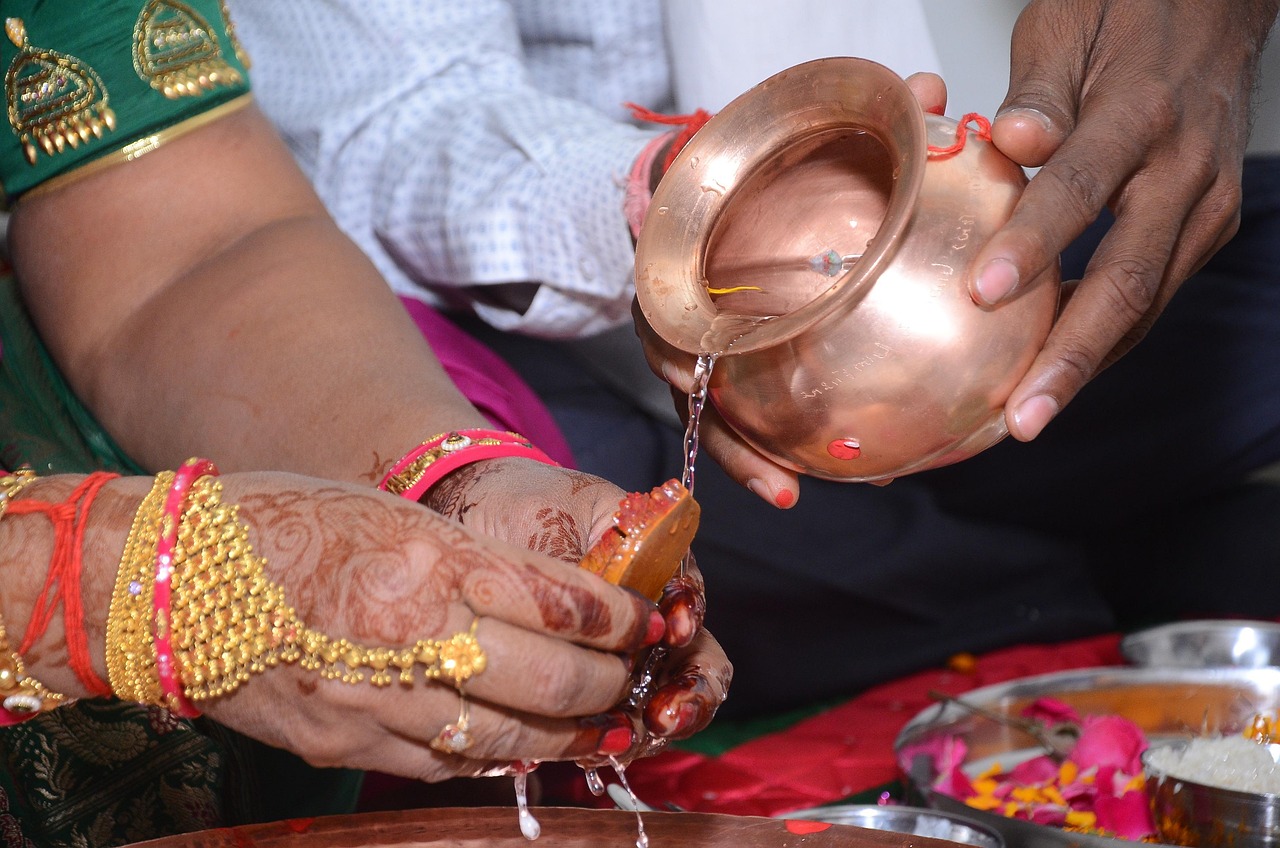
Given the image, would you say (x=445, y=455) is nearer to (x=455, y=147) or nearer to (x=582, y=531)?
(x=582, y=531)

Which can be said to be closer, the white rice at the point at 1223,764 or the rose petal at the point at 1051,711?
A: the white rice at the point at 1223,764

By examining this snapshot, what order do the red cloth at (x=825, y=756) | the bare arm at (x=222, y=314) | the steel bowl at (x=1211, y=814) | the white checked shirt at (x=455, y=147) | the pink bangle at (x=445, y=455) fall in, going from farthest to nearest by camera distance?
the white checked shirt at (x=455, y=147) → the red cloth at (x=825, y=756) → the bare arm at (x=222, y=314) → the pink bangle at (x=445, y=455) → the steel bowl at (x=1211, y=814)

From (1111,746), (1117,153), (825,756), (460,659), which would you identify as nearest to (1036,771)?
(1111,746)

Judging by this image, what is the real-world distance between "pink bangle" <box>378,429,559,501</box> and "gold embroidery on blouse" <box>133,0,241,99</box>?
49cm

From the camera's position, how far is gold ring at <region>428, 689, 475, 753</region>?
0.68 metres

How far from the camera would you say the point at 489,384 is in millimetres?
1286

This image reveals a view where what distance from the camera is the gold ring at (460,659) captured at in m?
0.65

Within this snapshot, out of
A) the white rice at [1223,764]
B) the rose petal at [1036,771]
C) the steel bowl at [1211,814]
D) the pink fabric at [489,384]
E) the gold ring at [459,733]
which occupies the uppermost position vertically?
the gold ring at [459,733]

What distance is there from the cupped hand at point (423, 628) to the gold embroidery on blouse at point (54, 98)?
0.60 m

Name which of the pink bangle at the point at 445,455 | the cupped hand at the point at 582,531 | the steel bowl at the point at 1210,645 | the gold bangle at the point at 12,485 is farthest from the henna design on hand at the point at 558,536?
the steel bowl at the point at 1210,645

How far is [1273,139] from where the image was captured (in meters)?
2.11

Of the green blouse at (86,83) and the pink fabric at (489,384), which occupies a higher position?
the green blouse at (86,83)

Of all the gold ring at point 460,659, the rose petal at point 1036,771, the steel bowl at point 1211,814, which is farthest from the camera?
the rose petal at point 1036,771

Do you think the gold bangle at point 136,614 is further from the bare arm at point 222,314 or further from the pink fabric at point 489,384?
the pink fabric at point 489,384
